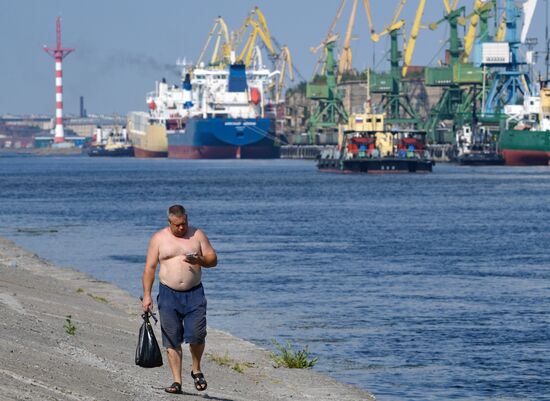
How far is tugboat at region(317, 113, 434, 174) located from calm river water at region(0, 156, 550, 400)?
4401 cm

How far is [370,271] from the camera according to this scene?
3600 centimetres

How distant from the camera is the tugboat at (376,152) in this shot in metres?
133

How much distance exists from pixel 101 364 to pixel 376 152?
117 metres

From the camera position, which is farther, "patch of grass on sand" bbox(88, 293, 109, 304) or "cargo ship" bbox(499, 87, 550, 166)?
"cargo ship" bbox(499, 87, 550, 166)

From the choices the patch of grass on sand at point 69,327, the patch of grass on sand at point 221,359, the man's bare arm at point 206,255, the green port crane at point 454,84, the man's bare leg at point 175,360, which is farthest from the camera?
the green port crane at point 454,84

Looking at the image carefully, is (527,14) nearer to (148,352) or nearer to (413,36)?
(413,36)

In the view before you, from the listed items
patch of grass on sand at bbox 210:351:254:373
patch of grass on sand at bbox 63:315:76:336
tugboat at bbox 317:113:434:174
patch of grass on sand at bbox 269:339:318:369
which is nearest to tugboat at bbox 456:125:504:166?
tugboat at bbox 317:113:434:174

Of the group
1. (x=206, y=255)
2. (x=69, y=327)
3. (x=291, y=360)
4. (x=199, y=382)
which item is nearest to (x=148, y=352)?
(x=199, y=382)

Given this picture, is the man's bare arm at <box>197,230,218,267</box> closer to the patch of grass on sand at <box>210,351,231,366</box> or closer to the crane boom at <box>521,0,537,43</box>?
the patch of grass on sand at <box>210,351,231,366</box>

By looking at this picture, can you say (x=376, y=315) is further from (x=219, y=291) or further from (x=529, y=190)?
(x=529, y=190)

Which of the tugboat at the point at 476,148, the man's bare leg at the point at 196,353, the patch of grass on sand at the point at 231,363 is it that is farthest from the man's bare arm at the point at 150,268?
the tugboat at the point at 476,148

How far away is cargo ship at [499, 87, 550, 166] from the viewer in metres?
146

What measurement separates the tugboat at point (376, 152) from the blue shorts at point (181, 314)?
117m

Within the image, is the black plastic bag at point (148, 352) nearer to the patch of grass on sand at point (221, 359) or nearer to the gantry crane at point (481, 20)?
the patch of grass on sand at point (221, 359)
